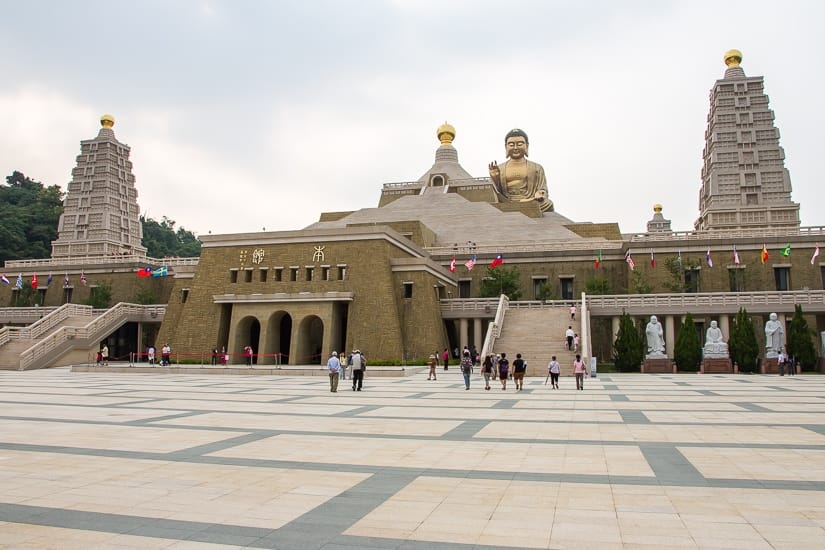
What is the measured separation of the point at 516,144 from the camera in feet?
244

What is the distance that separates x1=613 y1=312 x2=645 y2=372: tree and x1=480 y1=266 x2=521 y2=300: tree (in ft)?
35.0

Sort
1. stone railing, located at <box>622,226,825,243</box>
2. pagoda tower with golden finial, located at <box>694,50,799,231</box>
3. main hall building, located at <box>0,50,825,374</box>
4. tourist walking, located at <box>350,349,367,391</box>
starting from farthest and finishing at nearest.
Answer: pagoda tower with golden finial, located at <box>694,50,799,231</box> < stone railing, located at <box>622,226,825,243</box> < main hall building, located at <box>0,50,825,374</box> < tourist walking, located at <box>350,349,367,391</box>

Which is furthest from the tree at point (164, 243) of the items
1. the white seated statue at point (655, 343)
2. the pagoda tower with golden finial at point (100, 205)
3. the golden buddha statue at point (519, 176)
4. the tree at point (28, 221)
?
the white seated statue at point (655, 343)

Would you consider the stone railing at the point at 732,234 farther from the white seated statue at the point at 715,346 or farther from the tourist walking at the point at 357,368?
the tourist walking at the point at 357,368

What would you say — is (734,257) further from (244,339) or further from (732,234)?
(244,339)

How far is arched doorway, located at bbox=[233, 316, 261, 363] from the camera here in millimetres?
38188

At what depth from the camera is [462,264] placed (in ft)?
160

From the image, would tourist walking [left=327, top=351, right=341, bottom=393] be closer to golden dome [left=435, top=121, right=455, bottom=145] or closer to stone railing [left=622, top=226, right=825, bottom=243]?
stone railing [left=622, top=226, right=825, bottom=243]

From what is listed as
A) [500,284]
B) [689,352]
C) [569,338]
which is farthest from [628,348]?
[500,284]

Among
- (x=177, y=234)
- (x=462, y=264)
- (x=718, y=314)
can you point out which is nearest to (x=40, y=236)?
(x=177, y=234)

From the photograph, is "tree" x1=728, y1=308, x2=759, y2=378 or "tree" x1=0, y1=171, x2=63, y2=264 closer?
"tree" x1=728, y1=308, x2=759, y2=378

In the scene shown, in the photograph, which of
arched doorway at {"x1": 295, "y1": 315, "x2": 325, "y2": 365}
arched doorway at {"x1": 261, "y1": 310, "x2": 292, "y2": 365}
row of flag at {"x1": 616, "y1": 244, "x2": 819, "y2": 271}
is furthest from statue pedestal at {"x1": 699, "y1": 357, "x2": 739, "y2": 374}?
arched doorway at {"x1": 261, "y1": 310, "x2": 292, "y2": 365}

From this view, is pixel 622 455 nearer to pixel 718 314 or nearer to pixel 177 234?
pixel 718 314

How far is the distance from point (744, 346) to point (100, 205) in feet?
200
